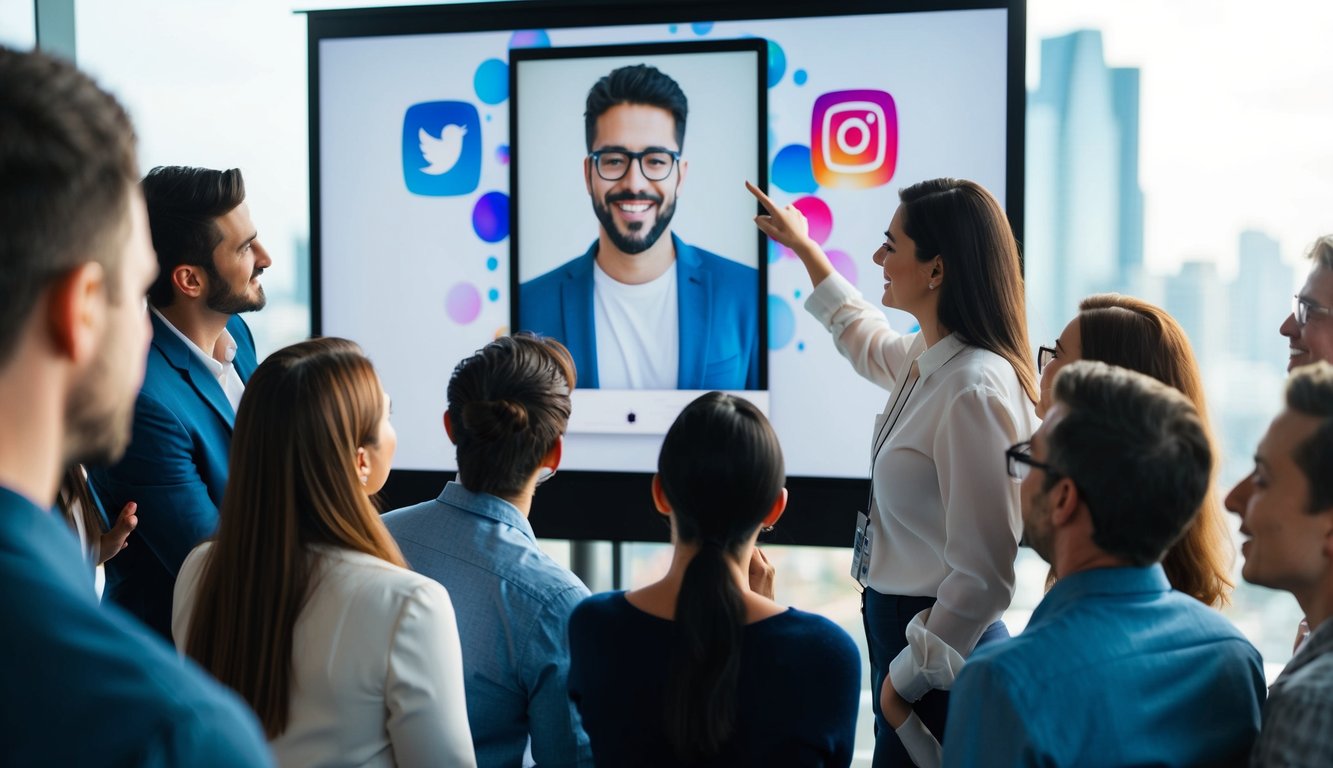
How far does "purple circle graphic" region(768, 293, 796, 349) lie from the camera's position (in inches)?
130

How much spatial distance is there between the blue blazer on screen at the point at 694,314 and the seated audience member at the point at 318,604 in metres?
1.85

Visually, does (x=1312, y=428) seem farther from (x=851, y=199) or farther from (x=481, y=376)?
(x=851, y=199)

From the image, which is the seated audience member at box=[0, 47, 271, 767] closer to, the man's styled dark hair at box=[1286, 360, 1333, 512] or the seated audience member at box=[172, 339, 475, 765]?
the seated audience member at box=[172, 339, 475, 765]

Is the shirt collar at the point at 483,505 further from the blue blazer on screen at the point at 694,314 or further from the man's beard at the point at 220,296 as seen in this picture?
the blue blazer on screen at the point at 694,314

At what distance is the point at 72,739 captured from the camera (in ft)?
2.13

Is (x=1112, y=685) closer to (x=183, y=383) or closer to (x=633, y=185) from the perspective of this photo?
(x=183, y=383)

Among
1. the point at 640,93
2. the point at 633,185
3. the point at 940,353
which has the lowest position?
the point at 940,353

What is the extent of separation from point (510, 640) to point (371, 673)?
13.2 inches

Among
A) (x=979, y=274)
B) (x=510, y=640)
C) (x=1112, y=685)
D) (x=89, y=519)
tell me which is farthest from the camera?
(x=89, y=519)

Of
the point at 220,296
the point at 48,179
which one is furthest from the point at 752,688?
the point at 220,296

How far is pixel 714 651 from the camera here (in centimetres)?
148

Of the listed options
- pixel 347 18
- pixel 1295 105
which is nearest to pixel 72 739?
pixel 347 18

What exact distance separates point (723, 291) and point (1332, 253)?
5.53ft

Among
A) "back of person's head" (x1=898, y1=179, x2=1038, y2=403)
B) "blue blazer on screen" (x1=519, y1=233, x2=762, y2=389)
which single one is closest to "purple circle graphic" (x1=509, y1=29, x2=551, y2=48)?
"blue blazer on screen" (x1=519, y1=233, x2=762, y2=389)
